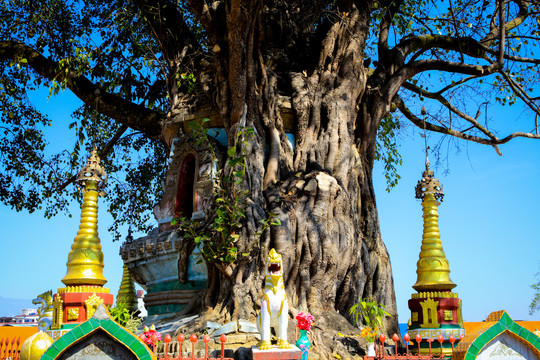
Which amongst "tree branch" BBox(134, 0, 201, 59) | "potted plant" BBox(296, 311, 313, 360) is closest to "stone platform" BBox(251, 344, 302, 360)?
"potted plant" BBox(296, 311, 313, 360)

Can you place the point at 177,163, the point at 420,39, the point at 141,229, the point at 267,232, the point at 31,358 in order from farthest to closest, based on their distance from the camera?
the point at 141,229 → the point at 420,39 → the point at 177,163 → the point at 267,232 → the point at 31,358

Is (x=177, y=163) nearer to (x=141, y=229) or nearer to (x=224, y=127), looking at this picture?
(x=224, y=127)

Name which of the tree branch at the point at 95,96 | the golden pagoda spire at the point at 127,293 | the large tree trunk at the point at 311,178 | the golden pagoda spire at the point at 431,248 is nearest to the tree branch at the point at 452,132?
the large tree trunk at the point at 311,178

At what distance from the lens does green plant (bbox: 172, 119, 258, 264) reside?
8617 mm

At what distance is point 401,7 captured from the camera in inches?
547

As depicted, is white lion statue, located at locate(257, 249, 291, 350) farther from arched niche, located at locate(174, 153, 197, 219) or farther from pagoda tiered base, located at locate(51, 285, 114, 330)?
arched niche, located at locate(174, 153, 197, 219)

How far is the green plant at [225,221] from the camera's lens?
8.62m

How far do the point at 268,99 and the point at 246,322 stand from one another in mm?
3894

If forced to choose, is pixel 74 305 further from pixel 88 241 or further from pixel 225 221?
pixel 225 221

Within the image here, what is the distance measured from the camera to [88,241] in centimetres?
962

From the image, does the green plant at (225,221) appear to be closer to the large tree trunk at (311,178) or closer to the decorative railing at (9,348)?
the large tree trunk at (311,178)

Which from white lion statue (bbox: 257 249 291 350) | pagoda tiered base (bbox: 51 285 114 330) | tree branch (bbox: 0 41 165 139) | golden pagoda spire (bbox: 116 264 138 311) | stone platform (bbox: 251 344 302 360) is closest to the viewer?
stone platform (bbox: 251 344 302 360)

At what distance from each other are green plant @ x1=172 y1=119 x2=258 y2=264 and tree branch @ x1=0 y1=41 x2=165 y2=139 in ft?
12.4

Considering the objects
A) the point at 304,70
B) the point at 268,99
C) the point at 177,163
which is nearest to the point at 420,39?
the point at 304,70
